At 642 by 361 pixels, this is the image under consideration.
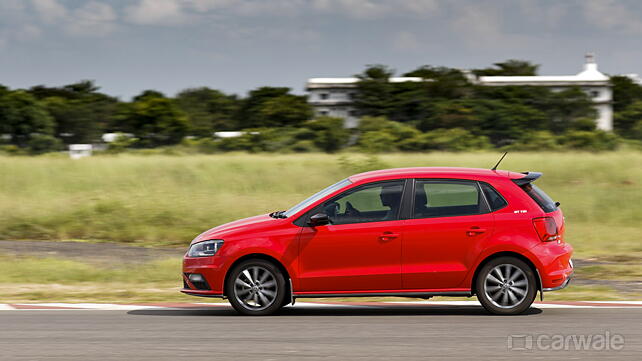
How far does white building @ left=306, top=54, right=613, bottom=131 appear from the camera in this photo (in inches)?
→ 3486

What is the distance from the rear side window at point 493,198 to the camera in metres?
9.09

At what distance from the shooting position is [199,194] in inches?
885

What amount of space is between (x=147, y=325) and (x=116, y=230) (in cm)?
1013

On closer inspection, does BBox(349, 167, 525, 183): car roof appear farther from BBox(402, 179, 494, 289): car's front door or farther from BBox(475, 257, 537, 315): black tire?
BBox(475, 257, 537, 315): black tire

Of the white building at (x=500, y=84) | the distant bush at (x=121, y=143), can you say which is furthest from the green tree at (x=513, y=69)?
the distant bush at (x=121, y=143)

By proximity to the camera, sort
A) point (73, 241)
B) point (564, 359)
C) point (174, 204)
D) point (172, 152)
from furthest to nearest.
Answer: point (172, 152) < point (174, 204) < point (73, 241) < point (564, 359)

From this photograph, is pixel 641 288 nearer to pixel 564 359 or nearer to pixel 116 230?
pixel 564 359

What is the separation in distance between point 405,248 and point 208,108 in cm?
7820

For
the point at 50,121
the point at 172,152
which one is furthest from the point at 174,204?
the point at 50,121

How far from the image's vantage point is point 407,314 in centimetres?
924

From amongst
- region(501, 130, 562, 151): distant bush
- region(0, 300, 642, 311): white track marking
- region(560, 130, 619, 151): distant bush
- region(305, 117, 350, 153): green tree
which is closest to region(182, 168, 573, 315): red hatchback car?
region(0, 300, 642, 311): white track marking

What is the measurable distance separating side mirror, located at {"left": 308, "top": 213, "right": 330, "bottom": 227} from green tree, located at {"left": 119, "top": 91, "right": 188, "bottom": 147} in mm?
60697

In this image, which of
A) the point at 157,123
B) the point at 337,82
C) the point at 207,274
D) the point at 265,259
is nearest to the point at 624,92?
the point at 337,82

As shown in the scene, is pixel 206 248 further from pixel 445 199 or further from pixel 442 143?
pixel 442 143
